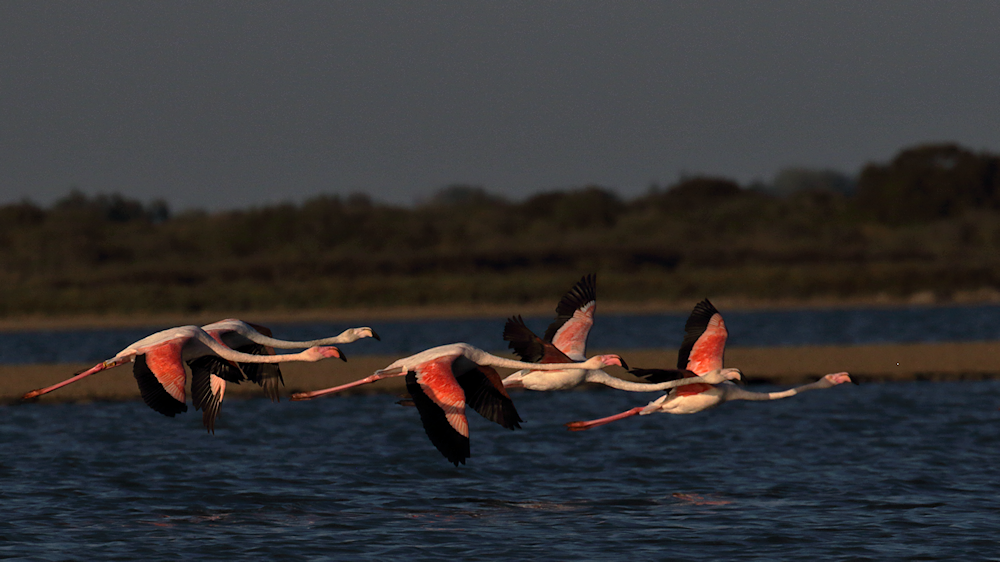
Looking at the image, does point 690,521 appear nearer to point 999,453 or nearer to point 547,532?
point 547,532

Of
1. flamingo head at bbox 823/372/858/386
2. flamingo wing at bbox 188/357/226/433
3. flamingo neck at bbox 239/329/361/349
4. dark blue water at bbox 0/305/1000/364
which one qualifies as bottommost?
flamingo head at bbox 823/372/858/386

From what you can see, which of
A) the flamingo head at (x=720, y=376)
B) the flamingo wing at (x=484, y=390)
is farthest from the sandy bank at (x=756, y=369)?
the flamingo wing at (x=484, y=390)

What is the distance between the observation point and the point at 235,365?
1422cm

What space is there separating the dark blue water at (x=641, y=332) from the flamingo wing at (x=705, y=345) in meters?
23.7

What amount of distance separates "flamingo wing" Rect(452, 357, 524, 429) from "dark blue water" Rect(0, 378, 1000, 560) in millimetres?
2045

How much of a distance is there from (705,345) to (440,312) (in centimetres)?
4588

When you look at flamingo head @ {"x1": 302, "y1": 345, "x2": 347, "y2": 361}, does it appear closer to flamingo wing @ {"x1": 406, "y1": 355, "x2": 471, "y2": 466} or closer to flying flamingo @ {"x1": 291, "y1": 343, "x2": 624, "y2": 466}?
flying flamingo @ {"x1": 291, "y1": 343, "x2": 624, "y2": 466}

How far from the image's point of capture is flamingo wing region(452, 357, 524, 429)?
1310cm

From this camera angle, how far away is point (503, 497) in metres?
18.1

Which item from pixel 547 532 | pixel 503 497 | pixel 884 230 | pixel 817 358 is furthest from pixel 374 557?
pixel 884 230

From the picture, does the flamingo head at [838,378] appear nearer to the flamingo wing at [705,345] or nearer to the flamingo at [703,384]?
the flamingo at [703,384]

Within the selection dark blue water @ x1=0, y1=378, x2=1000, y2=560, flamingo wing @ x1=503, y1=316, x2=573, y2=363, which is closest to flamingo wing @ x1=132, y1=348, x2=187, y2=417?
dark blue water @ x1=0, y1=378, x2=1000, y2=560

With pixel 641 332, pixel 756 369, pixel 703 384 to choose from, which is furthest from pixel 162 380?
pixel 641 332

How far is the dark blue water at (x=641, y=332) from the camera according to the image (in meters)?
43.2
